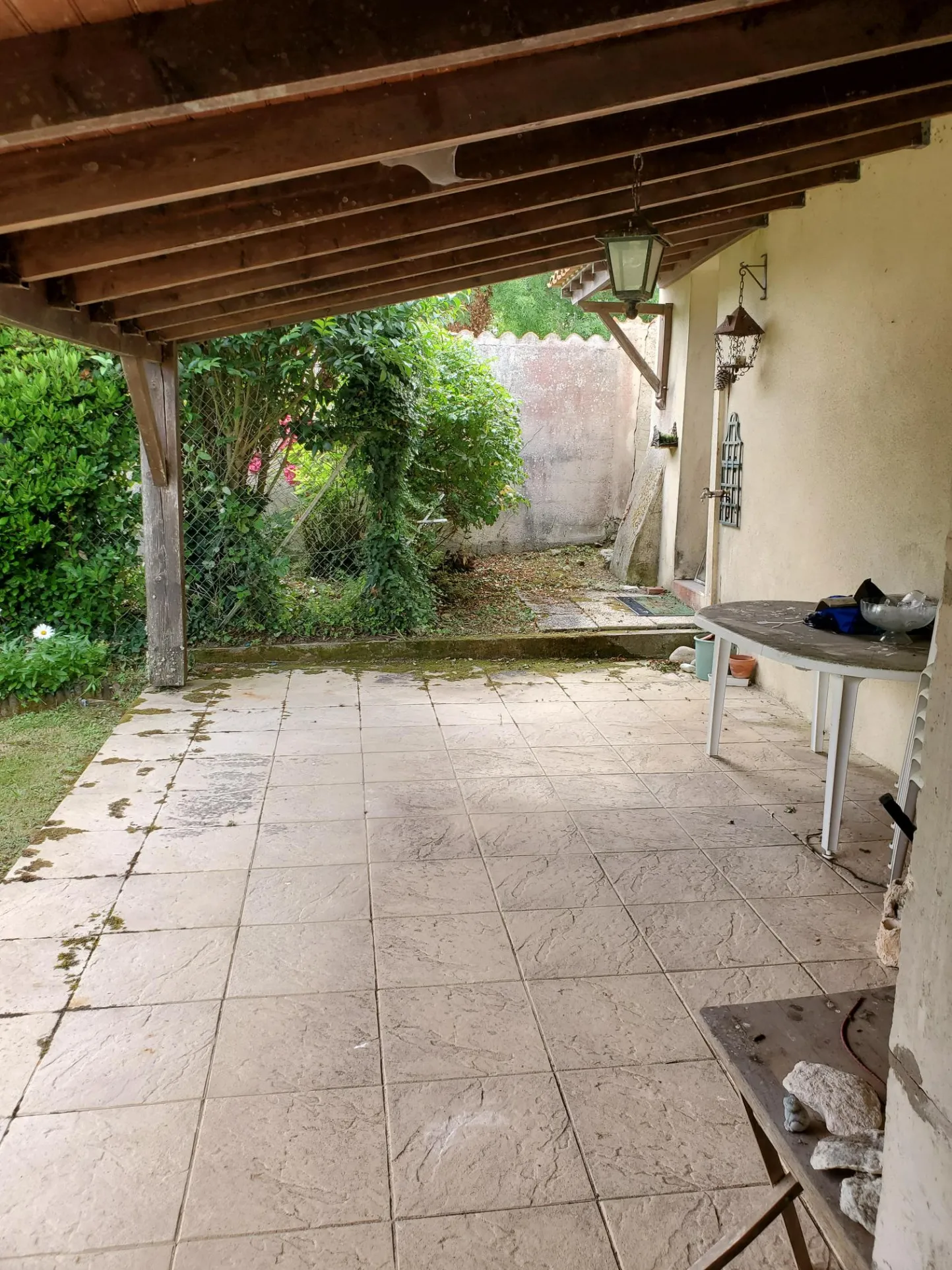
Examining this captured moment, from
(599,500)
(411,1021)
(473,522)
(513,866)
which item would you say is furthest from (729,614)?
(599,500)

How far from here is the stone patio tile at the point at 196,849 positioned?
3654 mm

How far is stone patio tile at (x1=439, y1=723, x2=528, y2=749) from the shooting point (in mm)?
5121

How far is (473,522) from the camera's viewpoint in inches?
343

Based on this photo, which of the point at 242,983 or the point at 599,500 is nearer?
the point at 242,983

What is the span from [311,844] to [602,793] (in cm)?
142

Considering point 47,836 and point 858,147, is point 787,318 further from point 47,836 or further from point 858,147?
point 47,836

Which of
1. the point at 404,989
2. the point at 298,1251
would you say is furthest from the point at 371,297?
the point at 298,1251

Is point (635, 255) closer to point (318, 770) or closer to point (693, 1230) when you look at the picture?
point (318, 770)

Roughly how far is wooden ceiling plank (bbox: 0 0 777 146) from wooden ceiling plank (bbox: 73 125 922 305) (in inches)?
71.8

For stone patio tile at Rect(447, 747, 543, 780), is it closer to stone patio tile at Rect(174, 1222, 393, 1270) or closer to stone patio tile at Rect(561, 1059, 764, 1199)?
stone patio tile at Rect(561, 1059, 764, 1199)

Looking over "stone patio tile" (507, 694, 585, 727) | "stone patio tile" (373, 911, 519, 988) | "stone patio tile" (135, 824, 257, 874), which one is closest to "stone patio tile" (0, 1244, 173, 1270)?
"stone patio tile" (373, 911, 519, 988)

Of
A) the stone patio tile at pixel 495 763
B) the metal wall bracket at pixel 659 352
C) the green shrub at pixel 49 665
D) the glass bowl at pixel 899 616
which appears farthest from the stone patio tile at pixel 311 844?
the metal wall bracket at pixel 659 352

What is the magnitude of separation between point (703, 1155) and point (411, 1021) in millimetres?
887

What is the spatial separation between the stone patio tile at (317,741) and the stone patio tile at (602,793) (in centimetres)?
120
